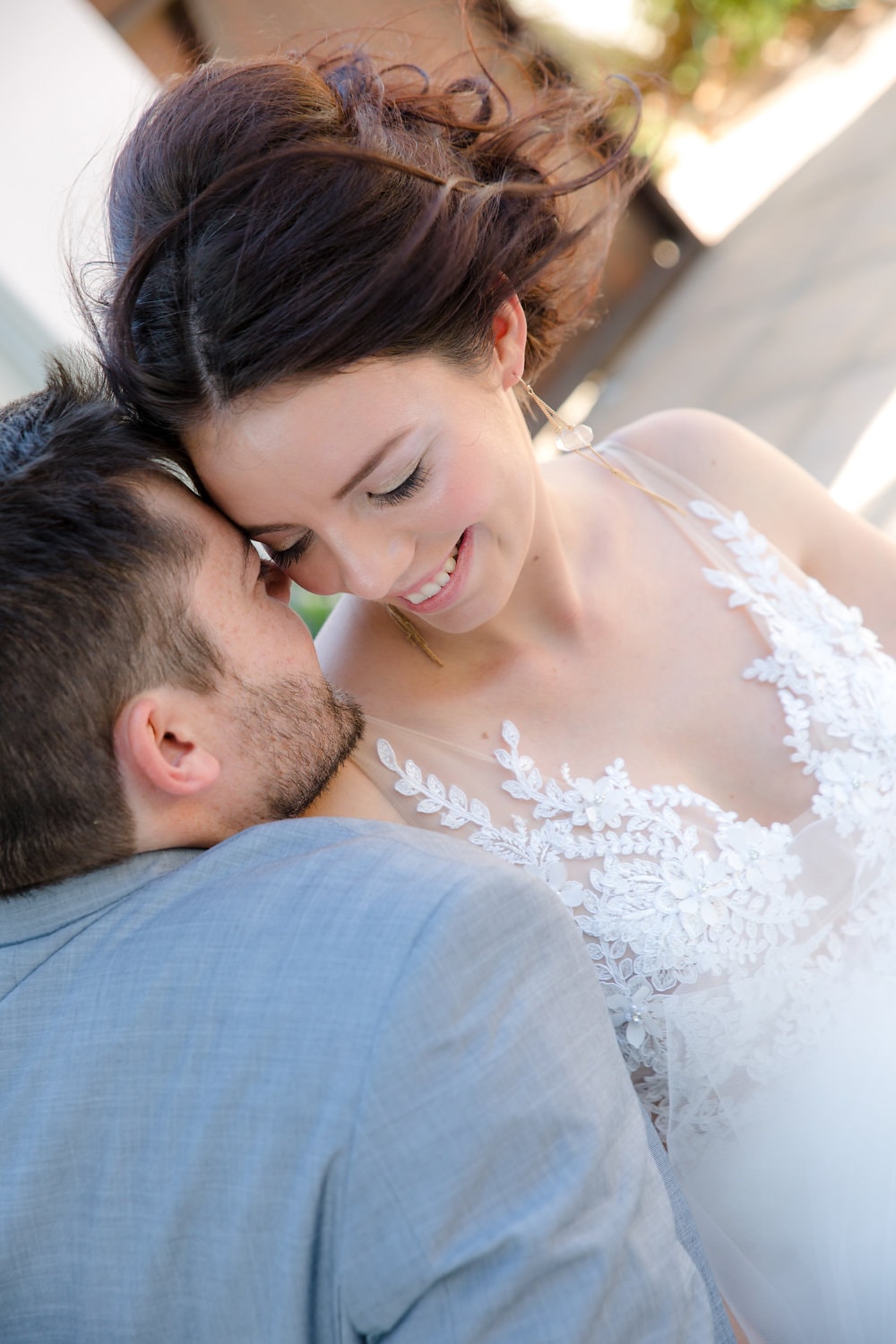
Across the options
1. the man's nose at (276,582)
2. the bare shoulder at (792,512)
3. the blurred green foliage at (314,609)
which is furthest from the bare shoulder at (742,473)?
the blurred green foliage at (314,609)

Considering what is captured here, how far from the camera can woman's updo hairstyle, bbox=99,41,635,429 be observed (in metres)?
1.35

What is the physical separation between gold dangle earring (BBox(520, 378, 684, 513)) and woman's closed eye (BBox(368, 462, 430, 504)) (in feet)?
1.67

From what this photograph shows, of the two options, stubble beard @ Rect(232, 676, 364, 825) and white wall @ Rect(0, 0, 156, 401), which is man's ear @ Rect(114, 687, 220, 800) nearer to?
stubble beard @ Rect(232, 676, 364, 825)

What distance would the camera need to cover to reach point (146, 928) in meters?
1.14

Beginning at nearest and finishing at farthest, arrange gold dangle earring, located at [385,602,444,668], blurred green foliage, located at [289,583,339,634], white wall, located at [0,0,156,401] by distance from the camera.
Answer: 1. gold dangle earring, located at [385,602,444,668]
2. white wall, located at [0,0,156,401]
3. blurred green foliage, located at [289,583,339,634]

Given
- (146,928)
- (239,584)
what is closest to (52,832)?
(146,928)

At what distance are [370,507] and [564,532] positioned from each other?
2.27ft

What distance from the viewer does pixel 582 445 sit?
2086 millimetres

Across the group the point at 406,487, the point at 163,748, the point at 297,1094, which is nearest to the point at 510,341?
the point at 406,487

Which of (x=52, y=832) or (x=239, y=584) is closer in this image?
(x=52, y=832)

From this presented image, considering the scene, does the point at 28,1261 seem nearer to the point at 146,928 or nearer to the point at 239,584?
the point at 146,928

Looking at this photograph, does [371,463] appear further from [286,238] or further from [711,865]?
[711,865]

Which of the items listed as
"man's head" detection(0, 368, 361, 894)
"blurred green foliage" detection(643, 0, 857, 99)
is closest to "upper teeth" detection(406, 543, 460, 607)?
"man's head" detection(0, 368, 361, 894)

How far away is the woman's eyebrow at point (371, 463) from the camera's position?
4.69ft
